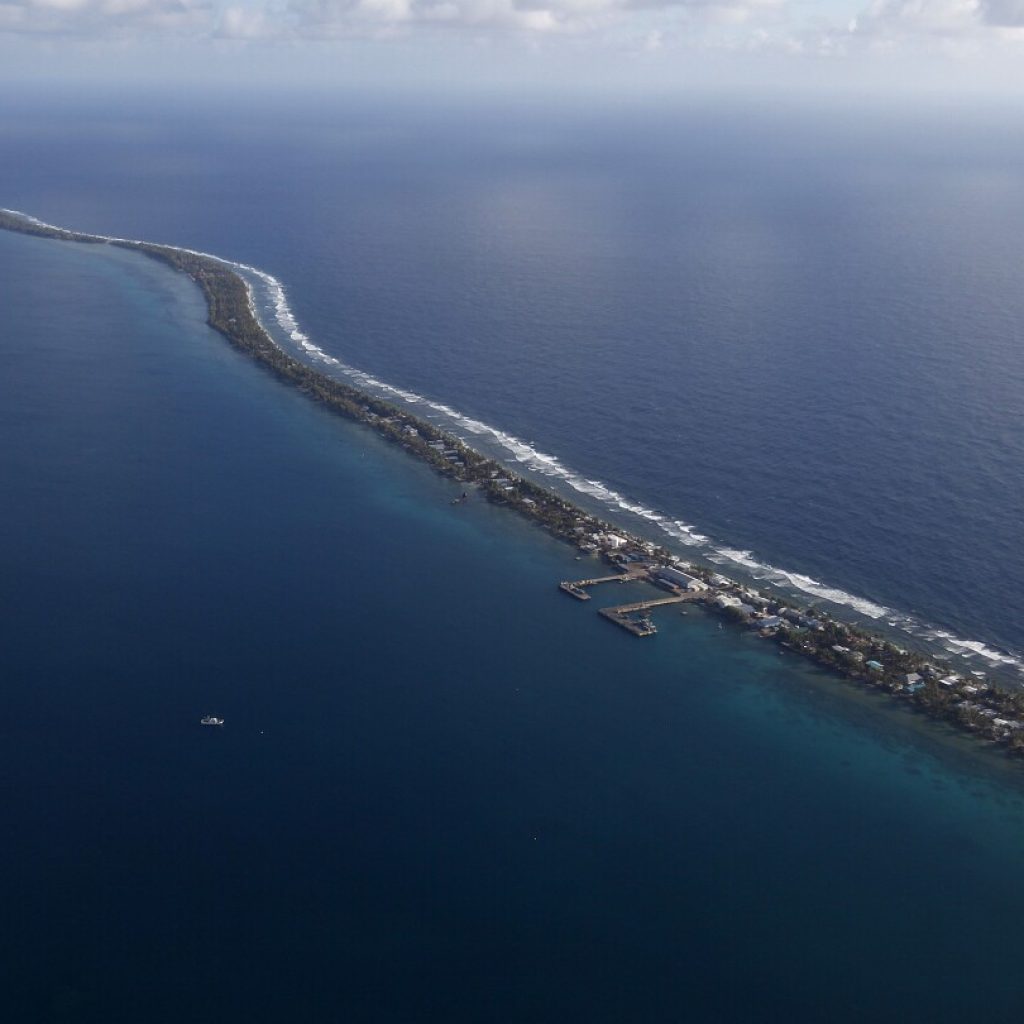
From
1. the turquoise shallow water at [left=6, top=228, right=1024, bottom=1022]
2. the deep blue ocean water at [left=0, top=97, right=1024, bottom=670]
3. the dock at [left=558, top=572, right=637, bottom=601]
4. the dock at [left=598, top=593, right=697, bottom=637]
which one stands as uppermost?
the deep blue ocean water at [left=0, top=97, right=1024, bottom=670]

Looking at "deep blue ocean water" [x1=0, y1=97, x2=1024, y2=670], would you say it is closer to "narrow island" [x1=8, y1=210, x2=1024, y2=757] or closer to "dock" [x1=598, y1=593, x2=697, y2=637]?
"narrow island" [x1=8, y1=210, x2=1024, y2=757]

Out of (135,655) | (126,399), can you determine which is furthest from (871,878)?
(126,399)

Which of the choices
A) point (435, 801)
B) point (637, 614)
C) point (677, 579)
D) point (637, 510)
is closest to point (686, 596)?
point (677, 579)

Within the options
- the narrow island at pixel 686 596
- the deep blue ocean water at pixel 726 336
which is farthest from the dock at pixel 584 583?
the deep blue ocean water at pixel 726 336

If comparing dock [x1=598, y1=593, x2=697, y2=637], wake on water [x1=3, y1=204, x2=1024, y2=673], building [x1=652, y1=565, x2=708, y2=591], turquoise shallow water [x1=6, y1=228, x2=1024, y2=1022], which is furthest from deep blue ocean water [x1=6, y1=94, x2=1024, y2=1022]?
building [x1=652, y1=565, x2=708, y2=591]

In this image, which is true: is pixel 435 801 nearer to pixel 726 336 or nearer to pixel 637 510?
pixel 637 510

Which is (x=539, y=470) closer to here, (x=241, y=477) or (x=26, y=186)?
(x=241, y=477)

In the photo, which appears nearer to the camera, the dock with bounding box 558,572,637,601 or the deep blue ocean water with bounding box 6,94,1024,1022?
the deep blue ocean water with bounding box 6,94,1024,1022
